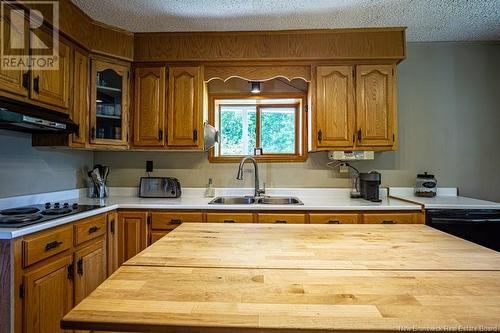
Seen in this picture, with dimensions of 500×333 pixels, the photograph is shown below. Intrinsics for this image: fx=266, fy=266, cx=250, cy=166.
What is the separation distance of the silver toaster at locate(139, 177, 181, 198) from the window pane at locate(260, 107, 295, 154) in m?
1.04

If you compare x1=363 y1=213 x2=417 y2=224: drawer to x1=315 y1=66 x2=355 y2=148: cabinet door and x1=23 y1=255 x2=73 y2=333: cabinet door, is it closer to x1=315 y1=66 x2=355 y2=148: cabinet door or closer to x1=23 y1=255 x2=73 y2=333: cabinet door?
x1=315 y1=66 x2=355 y2=148: cabinet door

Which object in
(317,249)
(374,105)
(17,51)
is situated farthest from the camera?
(374,105)

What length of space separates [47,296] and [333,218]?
6.65ft

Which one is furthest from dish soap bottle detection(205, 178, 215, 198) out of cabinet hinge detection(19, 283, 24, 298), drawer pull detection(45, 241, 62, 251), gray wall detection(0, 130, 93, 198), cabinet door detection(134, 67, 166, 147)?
cabinet hinge detection(19, 283, 24, 298)

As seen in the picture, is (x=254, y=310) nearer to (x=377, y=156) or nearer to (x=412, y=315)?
(x=412, y=315)

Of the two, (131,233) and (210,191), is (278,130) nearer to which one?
(210,191)

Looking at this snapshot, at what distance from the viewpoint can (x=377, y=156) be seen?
2.85 m

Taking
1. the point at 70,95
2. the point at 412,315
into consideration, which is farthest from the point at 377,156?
the point at 70,95

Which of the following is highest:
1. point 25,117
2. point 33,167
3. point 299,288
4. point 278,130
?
point 278,130

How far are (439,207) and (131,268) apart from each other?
2341 millimetres

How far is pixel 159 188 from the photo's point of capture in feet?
8.96

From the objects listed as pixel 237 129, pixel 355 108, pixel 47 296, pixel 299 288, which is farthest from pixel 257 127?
pixel 299 288

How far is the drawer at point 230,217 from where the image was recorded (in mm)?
2250

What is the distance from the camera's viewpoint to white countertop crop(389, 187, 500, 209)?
7.11 ft
